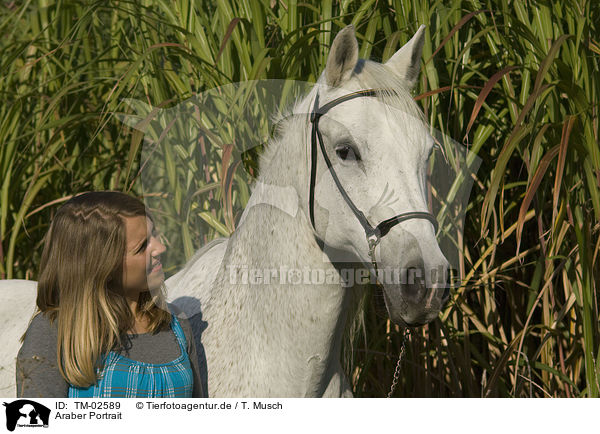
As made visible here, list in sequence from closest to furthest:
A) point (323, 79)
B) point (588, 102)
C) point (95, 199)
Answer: point (95, 199) < point (323, 79) < point (588, 102)

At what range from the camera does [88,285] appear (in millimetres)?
1336

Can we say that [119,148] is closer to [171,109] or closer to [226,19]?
[171,109]

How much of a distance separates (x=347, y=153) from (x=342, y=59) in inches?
10.1

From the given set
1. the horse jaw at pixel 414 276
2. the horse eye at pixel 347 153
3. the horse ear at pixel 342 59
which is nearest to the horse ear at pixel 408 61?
Answer: the horse ear at pixel 342 59

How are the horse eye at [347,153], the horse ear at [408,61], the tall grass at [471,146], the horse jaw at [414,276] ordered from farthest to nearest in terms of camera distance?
the tall grass at [471,146], the horse ear at [408,61], the horse eye at [347,153], the horse jaw at [414,276]

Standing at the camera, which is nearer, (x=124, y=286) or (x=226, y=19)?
(x=124, y=286)

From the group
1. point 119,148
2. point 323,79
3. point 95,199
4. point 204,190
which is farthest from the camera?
point 119,148

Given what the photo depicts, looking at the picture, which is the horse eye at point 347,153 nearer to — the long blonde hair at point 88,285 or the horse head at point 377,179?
the horse head at point 377,179

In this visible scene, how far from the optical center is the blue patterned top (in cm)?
132

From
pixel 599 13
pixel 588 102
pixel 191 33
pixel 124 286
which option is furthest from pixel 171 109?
pixel 599 13

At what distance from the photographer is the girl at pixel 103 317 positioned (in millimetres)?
1270

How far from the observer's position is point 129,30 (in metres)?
3.09

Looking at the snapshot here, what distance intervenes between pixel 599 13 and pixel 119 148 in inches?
90.7
